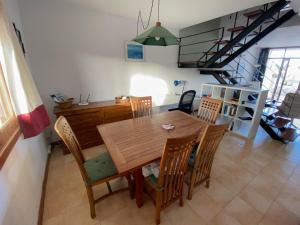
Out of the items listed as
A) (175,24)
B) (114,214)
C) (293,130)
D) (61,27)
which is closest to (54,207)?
(114,214)

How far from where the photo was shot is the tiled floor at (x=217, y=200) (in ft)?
4.85

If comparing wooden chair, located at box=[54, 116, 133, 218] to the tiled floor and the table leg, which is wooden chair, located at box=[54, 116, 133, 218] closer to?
the table leg

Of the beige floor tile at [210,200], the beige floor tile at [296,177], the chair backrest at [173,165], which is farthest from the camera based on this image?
the beige floor tile at [296,177]

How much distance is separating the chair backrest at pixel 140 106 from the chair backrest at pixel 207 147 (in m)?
1.35

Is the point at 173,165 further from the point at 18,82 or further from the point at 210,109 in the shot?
the point at 18,82

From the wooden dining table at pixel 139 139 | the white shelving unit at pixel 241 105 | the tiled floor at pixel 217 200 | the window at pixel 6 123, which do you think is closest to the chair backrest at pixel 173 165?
the wooden dining table at pixel 139 139

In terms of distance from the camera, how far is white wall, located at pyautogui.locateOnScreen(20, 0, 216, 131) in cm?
233

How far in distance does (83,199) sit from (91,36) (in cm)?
275

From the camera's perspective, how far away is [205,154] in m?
1.51

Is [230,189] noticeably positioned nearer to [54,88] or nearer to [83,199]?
[83,199]

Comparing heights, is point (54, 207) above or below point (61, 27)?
below

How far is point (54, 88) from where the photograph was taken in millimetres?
2604

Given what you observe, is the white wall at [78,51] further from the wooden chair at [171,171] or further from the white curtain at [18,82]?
the wooden chair at [171,171]

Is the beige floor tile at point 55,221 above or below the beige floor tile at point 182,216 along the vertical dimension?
above
